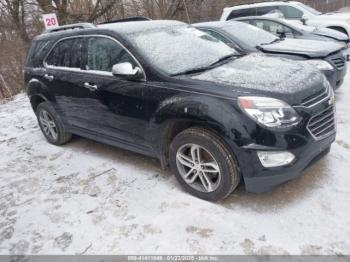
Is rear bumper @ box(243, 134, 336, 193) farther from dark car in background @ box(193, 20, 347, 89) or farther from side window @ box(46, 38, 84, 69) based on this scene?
side window @ box(46, 38, 84, 69)

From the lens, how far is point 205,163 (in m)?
3.11

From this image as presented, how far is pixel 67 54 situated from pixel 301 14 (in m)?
8.87

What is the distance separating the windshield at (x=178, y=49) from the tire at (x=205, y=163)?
74 centimetres

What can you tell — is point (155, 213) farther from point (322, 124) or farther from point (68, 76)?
point (68, 76)

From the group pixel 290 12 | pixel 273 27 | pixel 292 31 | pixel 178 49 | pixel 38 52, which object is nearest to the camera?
pixel 178 49

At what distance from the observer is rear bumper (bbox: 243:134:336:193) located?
279cm

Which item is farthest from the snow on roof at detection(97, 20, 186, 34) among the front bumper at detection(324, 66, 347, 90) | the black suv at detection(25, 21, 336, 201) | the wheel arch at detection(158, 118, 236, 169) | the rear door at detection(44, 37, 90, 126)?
the front bumper at detection(324, 66, 347, 90)

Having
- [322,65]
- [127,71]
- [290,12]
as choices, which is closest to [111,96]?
A: [127,71]

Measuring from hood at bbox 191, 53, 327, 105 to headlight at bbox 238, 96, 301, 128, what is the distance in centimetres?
6

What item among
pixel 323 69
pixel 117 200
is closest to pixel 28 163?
pixel 117 200

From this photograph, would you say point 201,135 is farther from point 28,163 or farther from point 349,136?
point 28,163

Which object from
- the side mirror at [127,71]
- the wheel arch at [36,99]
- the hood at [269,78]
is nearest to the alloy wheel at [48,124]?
the wheel arch at [36,99]

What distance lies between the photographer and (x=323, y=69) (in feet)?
17.2

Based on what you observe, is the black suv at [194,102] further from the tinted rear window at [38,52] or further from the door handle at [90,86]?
the tinted rear window at [38,52]
